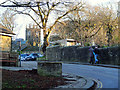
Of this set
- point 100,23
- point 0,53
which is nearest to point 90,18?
point 100,23

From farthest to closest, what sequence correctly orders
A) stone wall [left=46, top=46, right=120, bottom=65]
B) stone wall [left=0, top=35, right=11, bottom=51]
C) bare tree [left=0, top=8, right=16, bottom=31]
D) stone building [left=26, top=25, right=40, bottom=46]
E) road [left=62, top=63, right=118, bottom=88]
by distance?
stone building [left=26, top=25, right=40, bottom=46] < stone wall [left=0, top=35, right=11, bottom=51] < stone wall [left=46, top=46, right=120, bottom=65] < bare tree [left=0, top=8, right=16, bottom=31] < road [left=62, top=63, right=118, bottom=88]

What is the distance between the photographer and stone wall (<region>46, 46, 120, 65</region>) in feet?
75.6

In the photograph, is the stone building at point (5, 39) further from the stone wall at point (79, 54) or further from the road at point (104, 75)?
the road at point (104, 75)

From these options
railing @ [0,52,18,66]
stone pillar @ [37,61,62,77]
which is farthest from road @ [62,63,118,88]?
railing @ [0,52,18,66]

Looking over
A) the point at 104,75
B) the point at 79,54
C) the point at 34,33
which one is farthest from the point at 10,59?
the point at 34,33

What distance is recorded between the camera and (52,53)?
39750mm

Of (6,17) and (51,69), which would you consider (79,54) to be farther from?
(51,69)

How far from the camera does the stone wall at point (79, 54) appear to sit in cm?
2306

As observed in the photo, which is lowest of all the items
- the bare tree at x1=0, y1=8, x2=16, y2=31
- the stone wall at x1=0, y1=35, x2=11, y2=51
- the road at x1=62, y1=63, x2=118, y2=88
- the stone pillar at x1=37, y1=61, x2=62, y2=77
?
the road at x1=62, y1=63, x2=118, y2=88

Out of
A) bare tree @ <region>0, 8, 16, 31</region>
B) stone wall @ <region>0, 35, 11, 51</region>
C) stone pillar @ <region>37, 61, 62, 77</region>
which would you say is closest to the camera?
stone pillar @ <region>37, 61, 62, 77</region>

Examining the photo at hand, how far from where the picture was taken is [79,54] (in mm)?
31594

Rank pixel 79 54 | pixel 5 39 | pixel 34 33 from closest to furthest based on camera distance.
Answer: pixel 5 39 < pixel 79 54 < pixel 34 33

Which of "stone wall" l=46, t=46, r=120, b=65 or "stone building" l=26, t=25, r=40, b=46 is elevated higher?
"stone building" l=26, t=25, r=40, b=46

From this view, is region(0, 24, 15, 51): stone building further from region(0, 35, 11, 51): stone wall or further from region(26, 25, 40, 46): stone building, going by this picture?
region(26, 25, 40, 46): stone building
